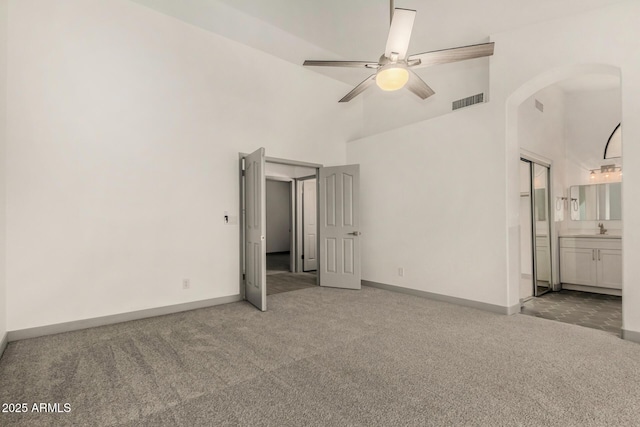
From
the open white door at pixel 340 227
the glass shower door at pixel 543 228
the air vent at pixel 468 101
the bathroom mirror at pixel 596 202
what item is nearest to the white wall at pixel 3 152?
the open white door at pixel 340 227

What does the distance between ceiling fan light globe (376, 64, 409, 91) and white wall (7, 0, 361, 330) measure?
2.52 meters

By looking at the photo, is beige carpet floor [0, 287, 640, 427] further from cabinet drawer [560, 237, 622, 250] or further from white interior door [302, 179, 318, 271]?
white interior door [302, 179, 318, 271]

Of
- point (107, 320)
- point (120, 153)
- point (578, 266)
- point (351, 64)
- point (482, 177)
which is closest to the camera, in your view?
point (351, 64)

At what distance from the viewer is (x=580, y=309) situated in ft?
13.6

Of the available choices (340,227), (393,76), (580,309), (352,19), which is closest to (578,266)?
(580,309)

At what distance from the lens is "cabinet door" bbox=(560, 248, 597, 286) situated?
506 centimetres

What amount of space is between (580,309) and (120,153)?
6.09m

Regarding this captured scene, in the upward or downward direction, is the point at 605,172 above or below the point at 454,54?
below

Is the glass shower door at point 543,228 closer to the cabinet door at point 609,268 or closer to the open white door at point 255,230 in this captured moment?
the cabinet door at point 609,268

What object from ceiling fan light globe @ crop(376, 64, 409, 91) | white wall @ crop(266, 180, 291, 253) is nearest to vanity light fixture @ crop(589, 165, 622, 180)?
ceiling fan light globe @ crop(376, 64, 409, 91)

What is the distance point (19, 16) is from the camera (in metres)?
3.04

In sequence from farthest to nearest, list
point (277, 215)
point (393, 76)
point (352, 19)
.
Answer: point (277, 215), point (352, 19), point (393, 76)

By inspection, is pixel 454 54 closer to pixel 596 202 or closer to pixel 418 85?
pixel 418 85

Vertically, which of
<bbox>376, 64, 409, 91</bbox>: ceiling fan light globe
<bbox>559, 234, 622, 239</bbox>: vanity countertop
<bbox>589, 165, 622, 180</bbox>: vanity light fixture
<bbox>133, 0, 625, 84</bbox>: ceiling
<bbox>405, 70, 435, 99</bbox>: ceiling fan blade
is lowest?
<bbox>559, 234, 622, 239</bbox>: vanity countertop
